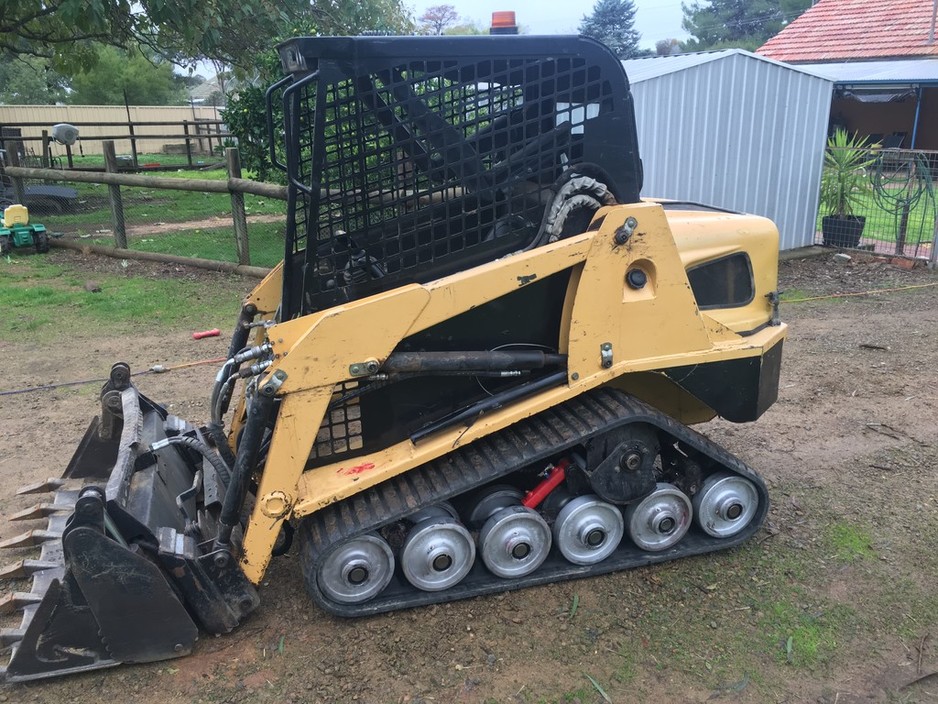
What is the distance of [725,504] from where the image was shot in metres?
A: 3.83

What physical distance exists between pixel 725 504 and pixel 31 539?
3357 millimetres

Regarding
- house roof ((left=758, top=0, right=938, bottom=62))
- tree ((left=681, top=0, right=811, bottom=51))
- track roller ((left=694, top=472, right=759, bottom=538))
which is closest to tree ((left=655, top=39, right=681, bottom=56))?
tree ((left=681, top=0, right=811, bottom=51))

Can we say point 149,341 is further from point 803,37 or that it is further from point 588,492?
point 803,37

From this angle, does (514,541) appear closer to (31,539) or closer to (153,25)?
(31,539)

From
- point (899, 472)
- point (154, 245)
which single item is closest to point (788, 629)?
point (899, 472)

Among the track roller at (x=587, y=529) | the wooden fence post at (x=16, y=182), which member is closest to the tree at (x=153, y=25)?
the wooden fence post at (x=16, y=182)

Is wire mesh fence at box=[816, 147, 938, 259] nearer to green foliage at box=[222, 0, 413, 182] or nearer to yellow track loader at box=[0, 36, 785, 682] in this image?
green foliage at box=[222, 0, 413, 182]

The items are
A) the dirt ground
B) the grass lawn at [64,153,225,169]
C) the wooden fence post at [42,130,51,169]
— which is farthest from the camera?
the grass lawn at [64,153,225,169]

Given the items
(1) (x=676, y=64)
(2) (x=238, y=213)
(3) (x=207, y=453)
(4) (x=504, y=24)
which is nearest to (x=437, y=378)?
(3) (x=207, y=453)

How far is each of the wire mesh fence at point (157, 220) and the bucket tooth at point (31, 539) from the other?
6409 mm

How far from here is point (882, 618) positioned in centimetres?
345

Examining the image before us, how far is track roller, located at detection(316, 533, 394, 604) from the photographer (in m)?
3.30

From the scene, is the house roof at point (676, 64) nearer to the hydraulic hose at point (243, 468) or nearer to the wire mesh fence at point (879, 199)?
the wire mesh fence at point (879, 199)

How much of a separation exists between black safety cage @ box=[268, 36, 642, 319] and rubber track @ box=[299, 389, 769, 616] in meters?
0.80
